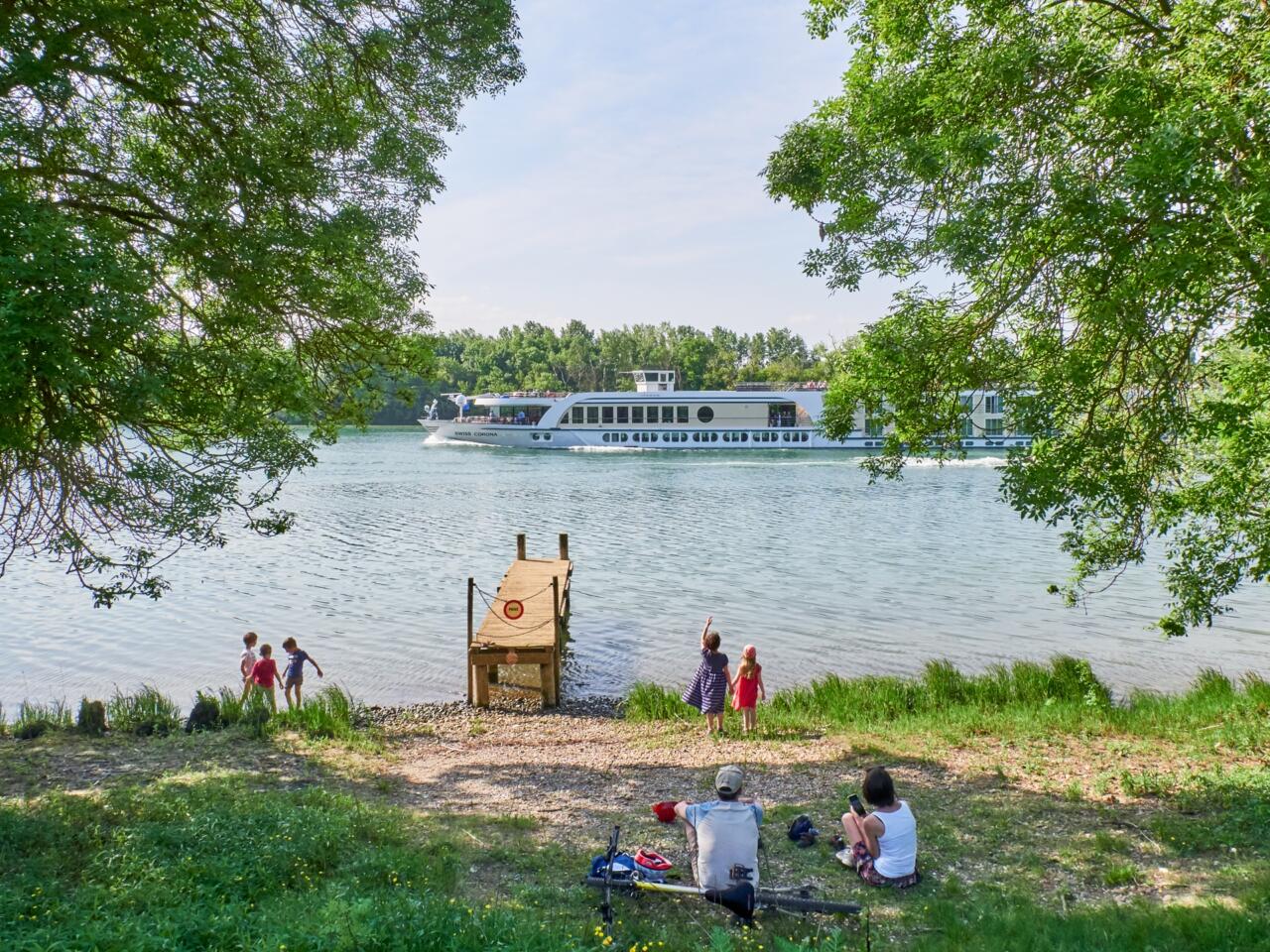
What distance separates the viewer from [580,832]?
7.11 meters

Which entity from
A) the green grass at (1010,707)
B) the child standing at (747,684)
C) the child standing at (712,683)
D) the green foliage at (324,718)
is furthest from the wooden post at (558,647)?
the child standing at (747,684)

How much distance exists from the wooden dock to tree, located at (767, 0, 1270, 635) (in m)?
6.49

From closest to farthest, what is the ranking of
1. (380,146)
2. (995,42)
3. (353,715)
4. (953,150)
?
(953,150), (995,42), (380,146), (353,715)

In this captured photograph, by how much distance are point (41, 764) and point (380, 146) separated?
6601 millimetres

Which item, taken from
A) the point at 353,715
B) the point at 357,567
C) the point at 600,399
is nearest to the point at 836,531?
the point at 357,567

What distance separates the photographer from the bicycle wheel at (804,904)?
526cm

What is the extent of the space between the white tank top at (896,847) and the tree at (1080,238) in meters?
2.76

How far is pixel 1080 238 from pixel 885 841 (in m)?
4.20

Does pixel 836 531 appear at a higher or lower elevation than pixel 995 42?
lower

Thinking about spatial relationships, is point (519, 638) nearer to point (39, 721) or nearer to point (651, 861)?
point (39, 721)

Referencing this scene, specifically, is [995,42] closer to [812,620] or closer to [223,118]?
[223,118]

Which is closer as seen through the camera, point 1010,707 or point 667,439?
point 1010,707

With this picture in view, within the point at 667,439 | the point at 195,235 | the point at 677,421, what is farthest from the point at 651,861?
the point at 677,421

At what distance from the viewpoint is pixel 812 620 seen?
60.0 feet
